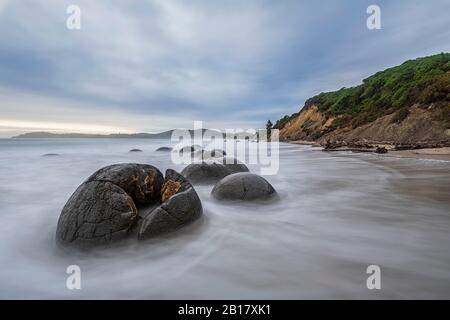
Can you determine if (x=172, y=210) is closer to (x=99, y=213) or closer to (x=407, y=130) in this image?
(x=99, y=213)

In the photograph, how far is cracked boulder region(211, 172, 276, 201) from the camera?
5.42m

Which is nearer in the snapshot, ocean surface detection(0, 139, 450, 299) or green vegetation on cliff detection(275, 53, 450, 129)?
ocean surface detection(0, 139, 450, 299)

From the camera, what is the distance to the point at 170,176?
449 cm

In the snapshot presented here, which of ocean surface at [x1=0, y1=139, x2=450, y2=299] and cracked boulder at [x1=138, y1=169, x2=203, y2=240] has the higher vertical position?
cracked boulder at [x1=138, y1=169, x2=203, y2=240]

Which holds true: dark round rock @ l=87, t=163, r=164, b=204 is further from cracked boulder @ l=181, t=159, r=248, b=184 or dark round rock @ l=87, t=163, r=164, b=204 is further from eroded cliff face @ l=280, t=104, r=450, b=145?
eroded cliff face @ l=280, t=104, r=450, b=145

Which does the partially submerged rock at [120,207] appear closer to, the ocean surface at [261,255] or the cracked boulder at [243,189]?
the ocean surface at [261,255]

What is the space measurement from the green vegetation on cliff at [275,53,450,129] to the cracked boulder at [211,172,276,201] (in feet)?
52.3

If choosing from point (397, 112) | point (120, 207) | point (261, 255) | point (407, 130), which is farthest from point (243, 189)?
point (397, 112)

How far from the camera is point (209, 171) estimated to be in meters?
7.36

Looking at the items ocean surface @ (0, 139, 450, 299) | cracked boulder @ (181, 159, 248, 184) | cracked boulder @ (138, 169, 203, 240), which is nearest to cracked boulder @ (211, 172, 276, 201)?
ocean surface @ (0, 139, 450, 299)

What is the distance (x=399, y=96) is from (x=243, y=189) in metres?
24.1

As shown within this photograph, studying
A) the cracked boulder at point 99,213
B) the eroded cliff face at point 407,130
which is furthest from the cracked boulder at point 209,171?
the eroded cliff face at point 407,130

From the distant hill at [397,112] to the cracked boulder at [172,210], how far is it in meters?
14.9
